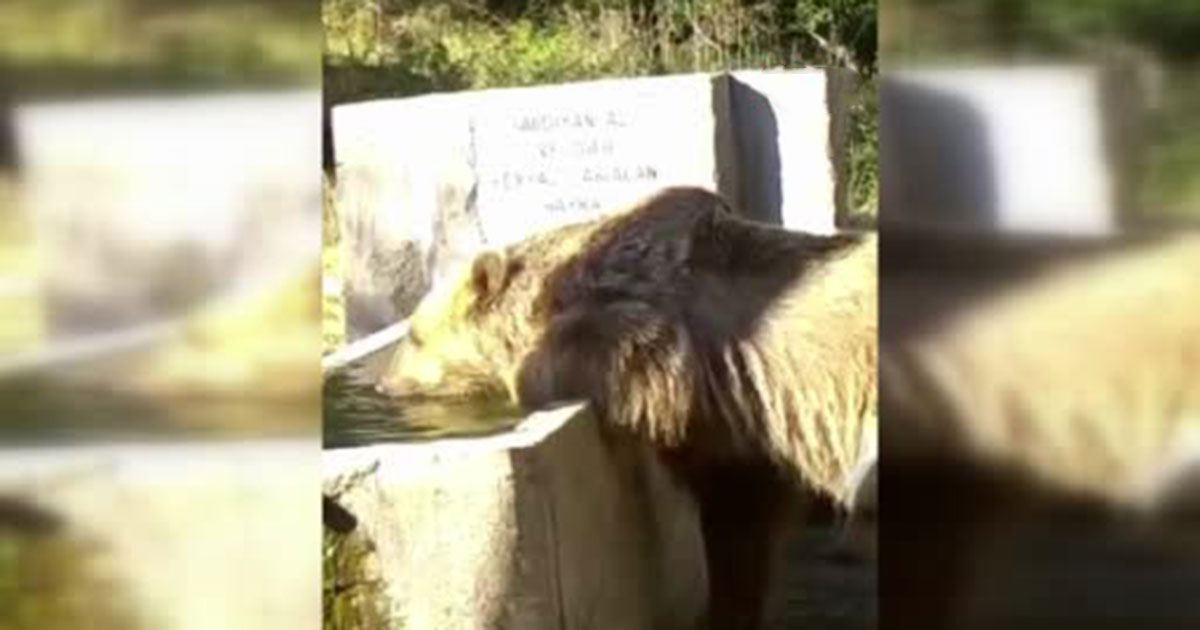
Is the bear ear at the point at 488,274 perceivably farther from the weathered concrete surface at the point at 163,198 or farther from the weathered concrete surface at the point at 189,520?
the weathered concrete surface at the point at 189,520

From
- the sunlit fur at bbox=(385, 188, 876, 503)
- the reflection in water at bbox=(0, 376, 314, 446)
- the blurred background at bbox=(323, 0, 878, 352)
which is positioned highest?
the blurred background at bbox=(323, 0, 878, 352)

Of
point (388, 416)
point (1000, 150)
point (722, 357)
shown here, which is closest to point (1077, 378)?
point (1000, 150)

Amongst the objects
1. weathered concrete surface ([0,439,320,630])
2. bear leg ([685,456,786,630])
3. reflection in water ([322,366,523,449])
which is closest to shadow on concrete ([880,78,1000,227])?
bear leg ([685,456,786,630])

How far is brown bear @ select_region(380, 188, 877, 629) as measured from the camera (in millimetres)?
3438

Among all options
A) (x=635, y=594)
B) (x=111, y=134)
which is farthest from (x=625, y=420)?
(x=111, y=134)

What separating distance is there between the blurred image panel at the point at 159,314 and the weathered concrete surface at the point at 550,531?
0.29 metres

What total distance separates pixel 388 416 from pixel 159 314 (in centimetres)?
50

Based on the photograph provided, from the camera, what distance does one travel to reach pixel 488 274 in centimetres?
361

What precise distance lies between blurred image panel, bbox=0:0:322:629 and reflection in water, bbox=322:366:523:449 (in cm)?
4

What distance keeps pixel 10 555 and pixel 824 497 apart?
62.5 inches

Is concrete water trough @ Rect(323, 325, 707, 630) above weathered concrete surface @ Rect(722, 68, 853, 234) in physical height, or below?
below

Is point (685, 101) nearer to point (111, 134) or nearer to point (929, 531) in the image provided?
point (929, 531)

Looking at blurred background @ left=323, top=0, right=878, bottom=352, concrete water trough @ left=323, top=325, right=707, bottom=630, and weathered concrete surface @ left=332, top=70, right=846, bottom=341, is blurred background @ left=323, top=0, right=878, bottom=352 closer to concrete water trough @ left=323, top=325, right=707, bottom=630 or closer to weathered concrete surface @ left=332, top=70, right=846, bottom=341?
weathered concrete surface @ left=332, top=70, right=846, bottom=341

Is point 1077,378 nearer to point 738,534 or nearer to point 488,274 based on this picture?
point 738,534
